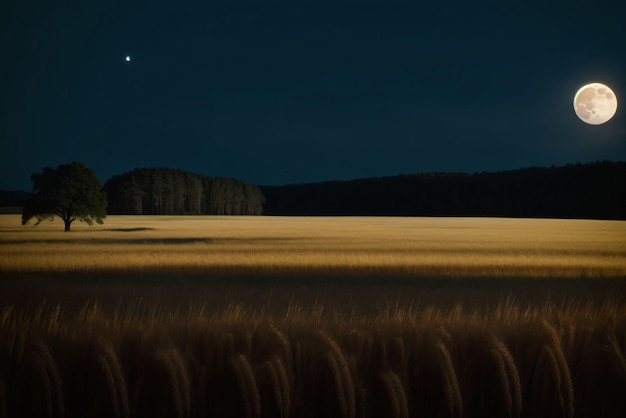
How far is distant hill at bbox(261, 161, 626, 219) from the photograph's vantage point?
140 metres

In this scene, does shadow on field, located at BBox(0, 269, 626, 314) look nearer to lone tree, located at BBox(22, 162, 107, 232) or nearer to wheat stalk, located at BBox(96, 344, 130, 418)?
wheat stalk, located at BBox(96, 344, 130, 418)

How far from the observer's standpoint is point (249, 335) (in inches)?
232

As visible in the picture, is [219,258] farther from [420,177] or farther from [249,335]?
[420,177]

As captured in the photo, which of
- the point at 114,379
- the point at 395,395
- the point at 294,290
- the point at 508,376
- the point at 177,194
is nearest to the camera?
the point at 395,395

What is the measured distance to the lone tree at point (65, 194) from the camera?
57.6 m

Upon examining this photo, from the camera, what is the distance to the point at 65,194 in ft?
191

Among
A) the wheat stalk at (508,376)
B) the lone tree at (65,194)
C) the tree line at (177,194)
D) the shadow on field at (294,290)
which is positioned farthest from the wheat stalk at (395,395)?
the tree line at (177,194)

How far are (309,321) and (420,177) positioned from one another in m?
190

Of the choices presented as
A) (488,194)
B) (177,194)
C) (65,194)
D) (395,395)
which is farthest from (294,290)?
(488,194)

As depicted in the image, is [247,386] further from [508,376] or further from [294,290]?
[294,290]

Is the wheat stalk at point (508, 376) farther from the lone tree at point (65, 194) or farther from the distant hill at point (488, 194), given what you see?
the distant hill at point (488, 194)

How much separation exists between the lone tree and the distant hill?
108 metres

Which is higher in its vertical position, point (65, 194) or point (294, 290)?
point (65, 194)

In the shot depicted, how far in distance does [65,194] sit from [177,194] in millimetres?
105663
